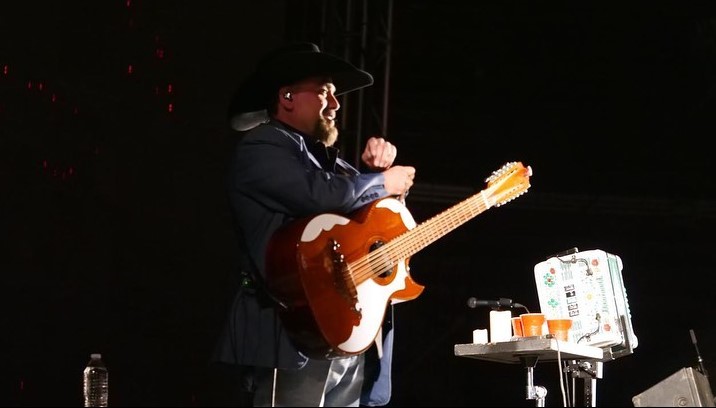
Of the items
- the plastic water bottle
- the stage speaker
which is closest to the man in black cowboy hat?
the stage speaker

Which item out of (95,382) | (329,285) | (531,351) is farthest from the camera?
(95,382)

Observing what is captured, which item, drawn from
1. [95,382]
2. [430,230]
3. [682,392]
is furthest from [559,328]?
[95,382]

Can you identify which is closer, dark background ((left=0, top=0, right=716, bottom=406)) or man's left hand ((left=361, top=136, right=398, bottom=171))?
man's left hand ((left=361, top=136, right=398, bottom=171))

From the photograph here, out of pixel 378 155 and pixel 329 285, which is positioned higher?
pixel 378 155

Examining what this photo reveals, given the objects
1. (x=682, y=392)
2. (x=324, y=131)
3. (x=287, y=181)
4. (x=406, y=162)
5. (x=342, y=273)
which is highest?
(x=406, y=162)

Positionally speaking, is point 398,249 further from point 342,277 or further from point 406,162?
point 406,162

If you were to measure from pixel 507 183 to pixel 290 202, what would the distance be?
0.93 metres

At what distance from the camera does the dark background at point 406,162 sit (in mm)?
4301

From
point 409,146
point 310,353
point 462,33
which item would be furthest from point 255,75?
point 409,146

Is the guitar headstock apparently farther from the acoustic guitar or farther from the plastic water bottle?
the plastic water bottle

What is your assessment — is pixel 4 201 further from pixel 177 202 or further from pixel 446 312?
pixel 446 312

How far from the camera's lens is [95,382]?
162 inches

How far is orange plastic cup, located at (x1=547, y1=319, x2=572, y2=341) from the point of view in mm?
3223

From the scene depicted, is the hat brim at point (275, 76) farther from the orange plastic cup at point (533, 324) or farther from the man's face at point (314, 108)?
the orange plastic cup at point (533, 324)
